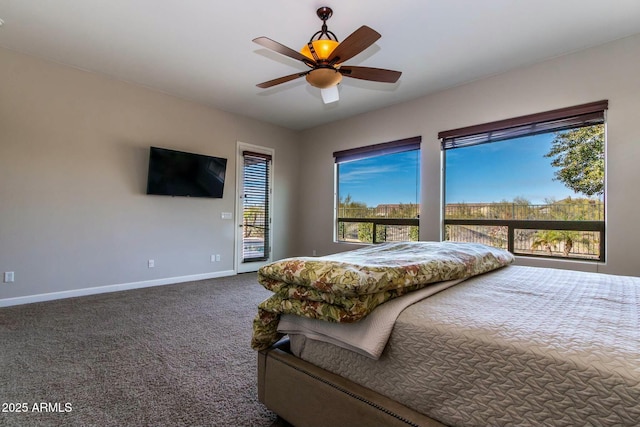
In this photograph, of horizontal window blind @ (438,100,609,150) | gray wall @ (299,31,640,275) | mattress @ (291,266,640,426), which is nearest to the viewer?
mattress @ (291,266,640,426)

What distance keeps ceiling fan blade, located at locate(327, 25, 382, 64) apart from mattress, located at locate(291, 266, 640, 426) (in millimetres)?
1797

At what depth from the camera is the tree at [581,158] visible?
3119mm

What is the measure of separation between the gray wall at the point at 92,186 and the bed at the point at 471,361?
357cm

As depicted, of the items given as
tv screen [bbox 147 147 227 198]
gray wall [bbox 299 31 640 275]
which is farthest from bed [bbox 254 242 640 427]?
tv screen [bbox 147 147 227 198]

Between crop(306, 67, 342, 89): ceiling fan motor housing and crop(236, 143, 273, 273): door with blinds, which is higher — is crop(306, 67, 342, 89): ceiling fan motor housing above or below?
above

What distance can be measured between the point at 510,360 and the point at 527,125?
3.60 metres

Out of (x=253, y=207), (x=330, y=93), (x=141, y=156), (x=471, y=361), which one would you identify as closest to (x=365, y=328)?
(x=471, y=361)

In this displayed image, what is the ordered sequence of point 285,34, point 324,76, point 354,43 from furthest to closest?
1. point 285,34
2. point 324,76
3. point 354,43

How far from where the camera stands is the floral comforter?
1078mm

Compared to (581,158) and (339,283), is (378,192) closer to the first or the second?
(581,158)

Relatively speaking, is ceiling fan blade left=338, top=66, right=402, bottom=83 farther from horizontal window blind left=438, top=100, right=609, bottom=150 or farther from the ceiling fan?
horizontal window blind left=438, top=100, right=609, bottom=150

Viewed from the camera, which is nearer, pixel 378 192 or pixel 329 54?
pixel 329 54

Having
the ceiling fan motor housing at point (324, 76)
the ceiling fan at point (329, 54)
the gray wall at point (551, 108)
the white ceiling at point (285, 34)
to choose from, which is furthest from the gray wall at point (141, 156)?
the ceiling fan motor housing at point (324, 76)

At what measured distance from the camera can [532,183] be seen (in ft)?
11.5
